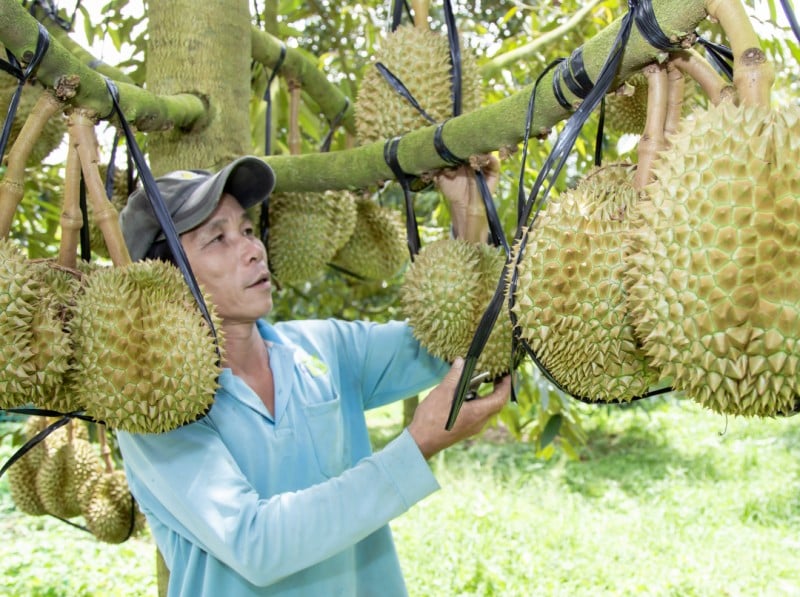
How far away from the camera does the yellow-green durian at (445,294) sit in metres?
1.22

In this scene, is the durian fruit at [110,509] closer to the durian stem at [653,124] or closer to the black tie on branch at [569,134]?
the black tie on branch at [569,134]

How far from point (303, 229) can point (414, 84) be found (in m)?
0.51

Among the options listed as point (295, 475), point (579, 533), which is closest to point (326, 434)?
point (295, 475)

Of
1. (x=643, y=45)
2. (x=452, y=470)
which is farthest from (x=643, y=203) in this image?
(x=452, y=470)

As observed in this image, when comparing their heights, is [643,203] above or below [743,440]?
above

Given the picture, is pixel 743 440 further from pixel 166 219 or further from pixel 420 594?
pixel 166 219

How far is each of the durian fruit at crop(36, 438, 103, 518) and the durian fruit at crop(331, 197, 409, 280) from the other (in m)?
1.09

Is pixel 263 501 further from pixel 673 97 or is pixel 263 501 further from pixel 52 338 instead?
pixel 673 97

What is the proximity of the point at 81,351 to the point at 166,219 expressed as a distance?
21 cm

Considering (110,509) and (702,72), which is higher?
(702,72)

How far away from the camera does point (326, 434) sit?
61.9 inches

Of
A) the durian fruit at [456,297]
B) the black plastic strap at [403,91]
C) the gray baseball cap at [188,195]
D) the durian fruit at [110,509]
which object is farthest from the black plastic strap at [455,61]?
the durian fruit at [110,509]

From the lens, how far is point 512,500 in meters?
5.57

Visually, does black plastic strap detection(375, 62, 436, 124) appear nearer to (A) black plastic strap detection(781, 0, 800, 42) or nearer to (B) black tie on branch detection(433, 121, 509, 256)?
(B) black tie on branch detection(433, 121, 509, 256)
